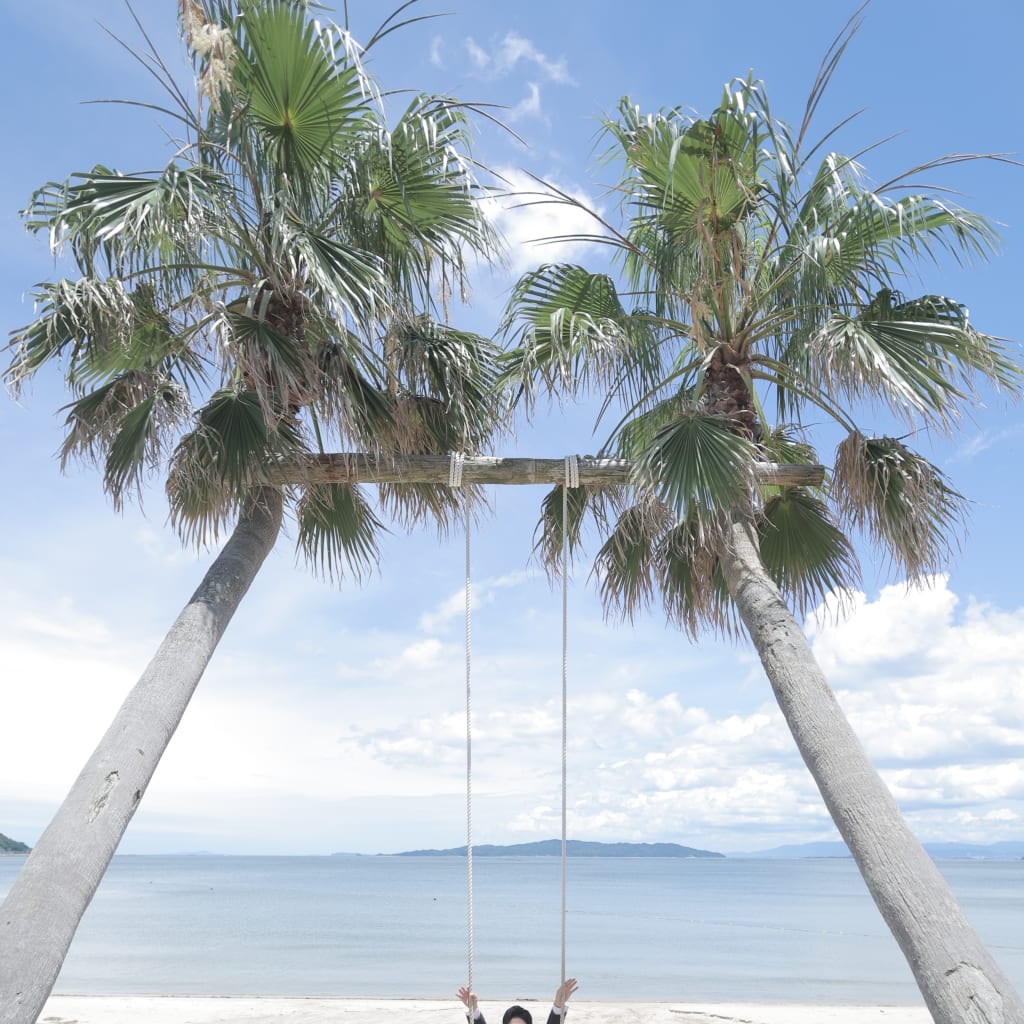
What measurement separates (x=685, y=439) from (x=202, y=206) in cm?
288

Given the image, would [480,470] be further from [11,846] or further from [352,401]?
[11,846]

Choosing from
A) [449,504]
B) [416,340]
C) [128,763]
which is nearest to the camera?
[128,763]

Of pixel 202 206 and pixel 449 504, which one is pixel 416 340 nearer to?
pixel 449 504

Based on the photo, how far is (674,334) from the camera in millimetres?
6746

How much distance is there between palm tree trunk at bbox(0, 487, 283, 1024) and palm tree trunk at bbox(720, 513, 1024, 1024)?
2.84 m

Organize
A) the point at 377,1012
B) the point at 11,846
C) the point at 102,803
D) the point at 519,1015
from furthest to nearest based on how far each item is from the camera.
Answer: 1. the point at 11,846
2. the point at 377,1012
3. the point at 519,1015
4. the point at 102,803

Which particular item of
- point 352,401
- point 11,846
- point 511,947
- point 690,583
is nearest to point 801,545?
Answer: point 690,583

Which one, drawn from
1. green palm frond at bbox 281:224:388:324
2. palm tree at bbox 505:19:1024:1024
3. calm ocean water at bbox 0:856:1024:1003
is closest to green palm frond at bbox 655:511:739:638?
palm tree at bbox 505:19:1024:1024

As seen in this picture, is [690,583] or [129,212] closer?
[129,212]

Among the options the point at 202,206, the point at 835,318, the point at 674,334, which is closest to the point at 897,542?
the point at 835,318

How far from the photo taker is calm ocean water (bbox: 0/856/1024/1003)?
55.4 feet

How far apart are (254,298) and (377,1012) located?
25.8 feet

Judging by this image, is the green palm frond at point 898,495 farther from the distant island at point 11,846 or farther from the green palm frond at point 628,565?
the distant island at point 11,846

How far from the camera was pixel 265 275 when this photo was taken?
587cm
